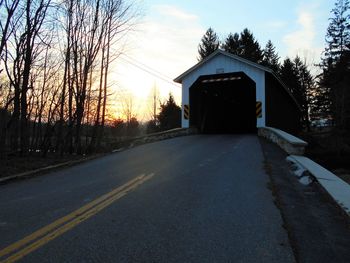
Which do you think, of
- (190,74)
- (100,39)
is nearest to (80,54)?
(100,39)

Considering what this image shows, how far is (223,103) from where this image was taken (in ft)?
107

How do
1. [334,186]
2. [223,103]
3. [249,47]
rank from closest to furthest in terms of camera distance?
[334,186] < [223,103] < [249,47]

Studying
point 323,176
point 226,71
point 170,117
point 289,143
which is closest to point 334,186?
point 323,176

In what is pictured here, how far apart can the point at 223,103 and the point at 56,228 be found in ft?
91.2

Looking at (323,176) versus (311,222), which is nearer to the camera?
(311,222)

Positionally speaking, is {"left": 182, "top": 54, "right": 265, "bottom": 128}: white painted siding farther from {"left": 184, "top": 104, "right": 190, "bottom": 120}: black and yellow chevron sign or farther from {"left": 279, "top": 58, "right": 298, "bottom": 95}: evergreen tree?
{"left": 279, "top": 58, "right": 298, "bottom": 95}: evergreen tree

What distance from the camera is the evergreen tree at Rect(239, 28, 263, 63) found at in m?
60.3

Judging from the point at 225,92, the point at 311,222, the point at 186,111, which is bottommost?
the point at 311,222

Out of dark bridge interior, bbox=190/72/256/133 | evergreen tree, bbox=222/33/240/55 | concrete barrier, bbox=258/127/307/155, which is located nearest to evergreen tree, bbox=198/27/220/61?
evergreen tree, bbox=222/33/240/55

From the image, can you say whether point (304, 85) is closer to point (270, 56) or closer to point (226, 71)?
point (270, 56)

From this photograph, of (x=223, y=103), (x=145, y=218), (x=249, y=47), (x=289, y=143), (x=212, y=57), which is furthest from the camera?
(x=249, y=47)

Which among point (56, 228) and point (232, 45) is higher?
point (232, 45)

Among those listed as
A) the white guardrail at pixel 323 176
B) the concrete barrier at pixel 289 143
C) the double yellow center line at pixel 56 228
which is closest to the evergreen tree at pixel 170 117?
the concrete barrier at pixel 289 143

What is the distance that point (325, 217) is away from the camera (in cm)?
625
